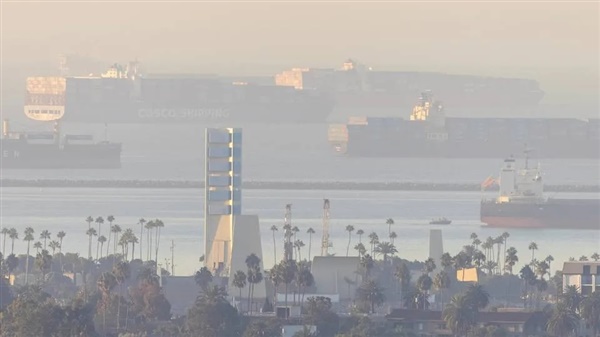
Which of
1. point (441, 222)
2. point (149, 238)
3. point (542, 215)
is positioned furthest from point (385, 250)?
point (542, 215)

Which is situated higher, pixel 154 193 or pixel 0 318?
pixel 154 193

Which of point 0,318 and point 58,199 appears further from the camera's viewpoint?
point 58,199

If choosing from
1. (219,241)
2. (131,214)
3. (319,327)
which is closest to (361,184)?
(131,214)

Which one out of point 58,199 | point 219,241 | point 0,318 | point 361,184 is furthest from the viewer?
point 361,184

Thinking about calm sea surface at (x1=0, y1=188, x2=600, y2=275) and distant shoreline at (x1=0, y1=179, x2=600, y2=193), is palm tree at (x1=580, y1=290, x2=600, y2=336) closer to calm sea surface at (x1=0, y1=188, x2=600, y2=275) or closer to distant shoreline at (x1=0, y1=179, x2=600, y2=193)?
calm sea surface at (x1=0, y1=188, x2=600, y2=275)

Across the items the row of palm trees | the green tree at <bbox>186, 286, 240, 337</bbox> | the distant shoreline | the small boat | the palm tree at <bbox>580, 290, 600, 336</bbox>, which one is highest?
the distant shoreline

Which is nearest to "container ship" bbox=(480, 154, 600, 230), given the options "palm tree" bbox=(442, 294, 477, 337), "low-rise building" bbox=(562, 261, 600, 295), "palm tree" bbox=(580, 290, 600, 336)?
"low-rise building" bbox=(562, 261, 600, 295)

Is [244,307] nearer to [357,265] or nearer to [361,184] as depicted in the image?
[357,265]
